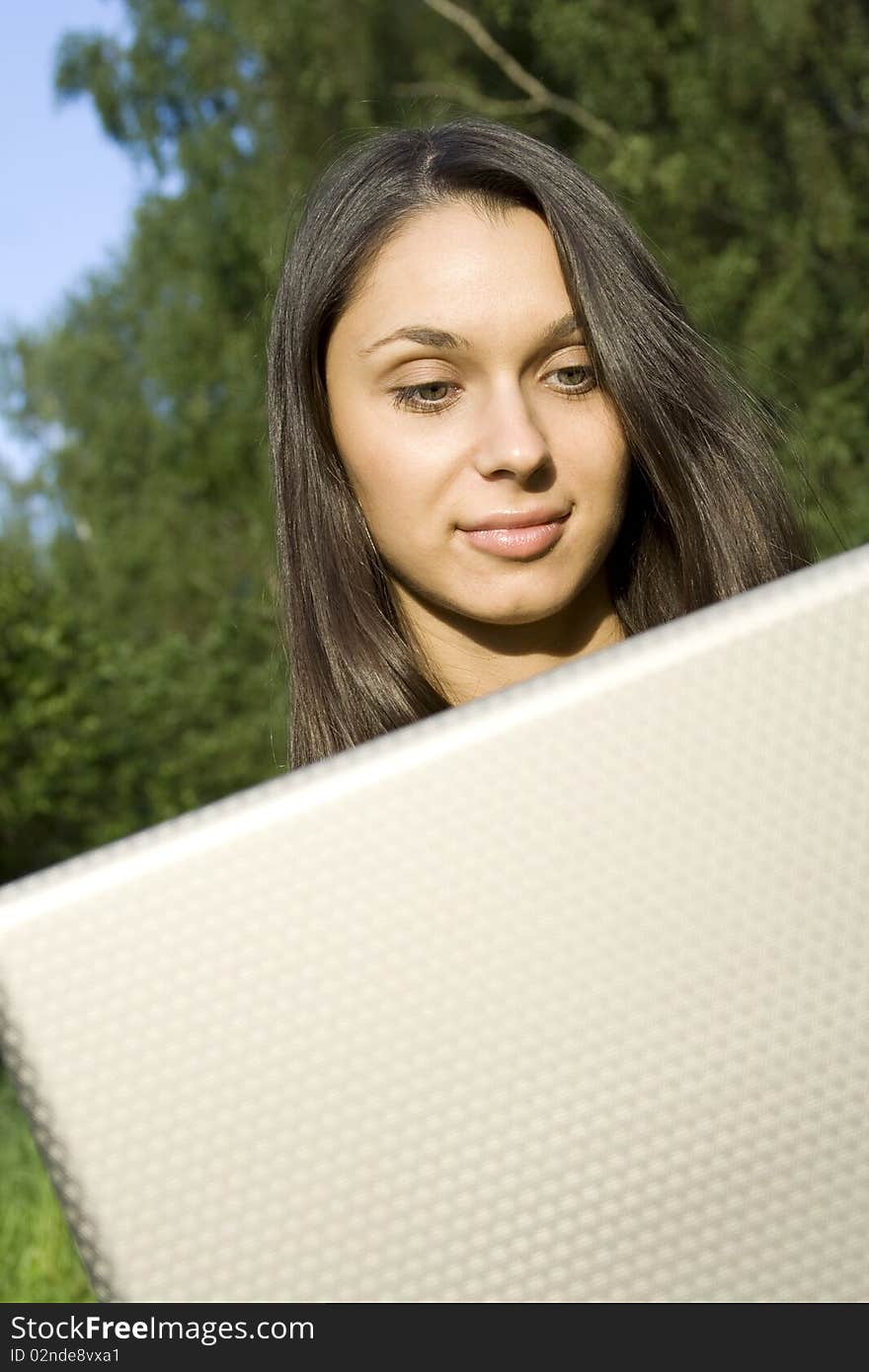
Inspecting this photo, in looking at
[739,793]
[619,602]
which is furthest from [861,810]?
[619,602]

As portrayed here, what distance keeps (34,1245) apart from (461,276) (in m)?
3.61

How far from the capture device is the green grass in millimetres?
3797

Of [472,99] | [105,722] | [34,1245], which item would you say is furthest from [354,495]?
[472,99]

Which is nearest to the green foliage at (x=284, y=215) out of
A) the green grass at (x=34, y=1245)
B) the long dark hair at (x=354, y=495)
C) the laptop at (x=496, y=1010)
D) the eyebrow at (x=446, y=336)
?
the green grass at (x=34, y=1245)

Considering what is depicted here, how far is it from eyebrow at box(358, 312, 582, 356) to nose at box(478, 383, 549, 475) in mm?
49

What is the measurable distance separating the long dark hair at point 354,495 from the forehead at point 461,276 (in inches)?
0.8

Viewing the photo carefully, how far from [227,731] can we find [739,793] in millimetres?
11367

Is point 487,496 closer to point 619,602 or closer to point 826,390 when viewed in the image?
point 619,602

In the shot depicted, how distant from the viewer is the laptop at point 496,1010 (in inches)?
21.9

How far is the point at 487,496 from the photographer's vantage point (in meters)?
1.12

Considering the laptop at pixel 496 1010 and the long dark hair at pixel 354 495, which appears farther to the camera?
the long dark hair at pixel 354 495

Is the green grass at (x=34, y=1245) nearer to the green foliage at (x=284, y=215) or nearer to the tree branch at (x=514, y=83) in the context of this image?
the green foliage at (x=284, y=215)

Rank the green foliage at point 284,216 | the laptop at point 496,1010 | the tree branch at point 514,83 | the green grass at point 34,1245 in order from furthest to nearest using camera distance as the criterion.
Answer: the tree branch at point 514,83 → the green foliage at point 284,216 → the green grass at point 34,1245 → the laptop at point 496,1010

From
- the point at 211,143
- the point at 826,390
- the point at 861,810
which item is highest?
the point at 211,143
